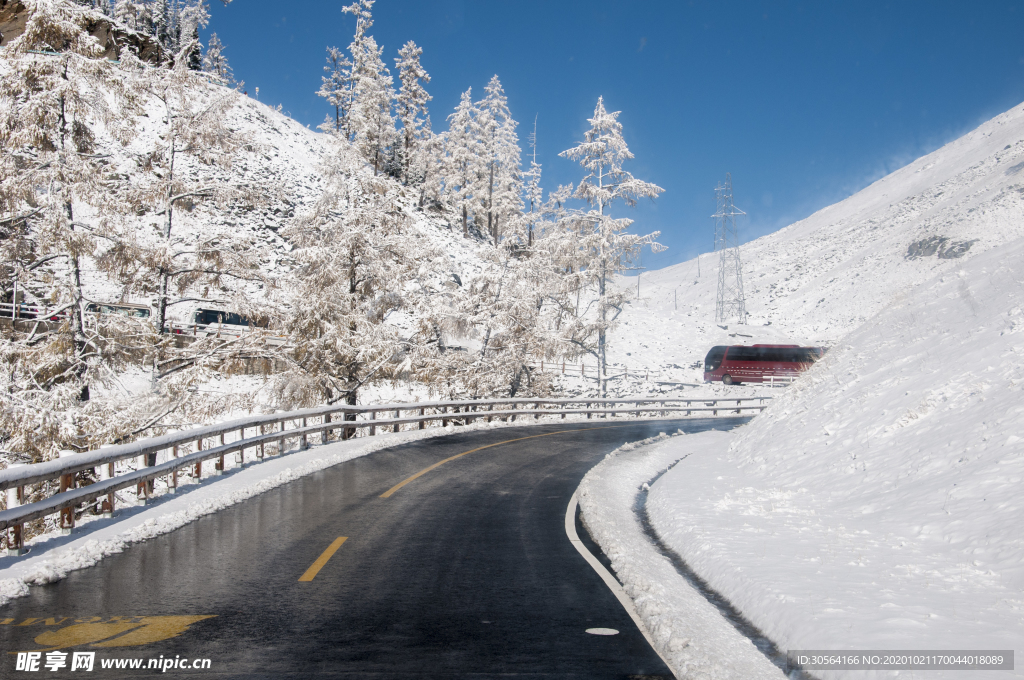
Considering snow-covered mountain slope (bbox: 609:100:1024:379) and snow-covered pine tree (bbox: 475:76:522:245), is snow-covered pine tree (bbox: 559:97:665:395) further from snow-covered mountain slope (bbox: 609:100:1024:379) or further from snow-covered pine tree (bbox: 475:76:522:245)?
snow-covered pine tree (bbox: 475:76:522:245)

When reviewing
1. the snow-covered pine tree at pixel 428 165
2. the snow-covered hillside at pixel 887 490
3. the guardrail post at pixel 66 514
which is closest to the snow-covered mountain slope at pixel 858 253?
the snow-covered hillside at pixel 887 490

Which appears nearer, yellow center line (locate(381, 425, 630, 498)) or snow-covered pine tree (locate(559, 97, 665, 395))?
yellow center line (locate(381, 425, 630, 498))

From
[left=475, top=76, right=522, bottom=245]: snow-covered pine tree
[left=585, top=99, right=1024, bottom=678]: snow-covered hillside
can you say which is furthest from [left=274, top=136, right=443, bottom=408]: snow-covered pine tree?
[left=475, top=76, right=522, bottom=245]: snow-covered pine tree

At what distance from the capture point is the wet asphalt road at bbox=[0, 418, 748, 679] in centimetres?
434

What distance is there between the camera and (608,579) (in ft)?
21.3

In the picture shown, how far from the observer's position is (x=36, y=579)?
596cm

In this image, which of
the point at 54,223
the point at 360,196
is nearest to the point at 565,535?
the point at 54,223

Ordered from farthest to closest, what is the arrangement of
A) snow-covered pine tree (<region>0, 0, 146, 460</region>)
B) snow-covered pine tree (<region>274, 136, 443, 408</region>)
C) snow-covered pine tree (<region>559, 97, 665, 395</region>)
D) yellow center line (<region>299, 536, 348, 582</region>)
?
1. snow-covered pine tree (<region>559, 97, 665, 395</region>)
2. snow-covered pine tree (<region>274, 136, 443, 408</region>)
3. snow-covered pine tree (<region>0, 0, 146, 460</region>)
4. yellow center line (<region>299, 536, 348, 582</region>)

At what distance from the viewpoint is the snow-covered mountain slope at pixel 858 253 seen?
2576 inches

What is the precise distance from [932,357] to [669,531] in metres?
5.49

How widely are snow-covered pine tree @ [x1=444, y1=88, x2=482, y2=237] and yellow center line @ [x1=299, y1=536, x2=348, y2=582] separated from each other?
67.5m

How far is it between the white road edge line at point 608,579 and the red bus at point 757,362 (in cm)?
3794

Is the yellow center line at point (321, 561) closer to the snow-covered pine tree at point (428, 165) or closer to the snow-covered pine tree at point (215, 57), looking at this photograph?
the snow-covered pine tree at point (428, 165)

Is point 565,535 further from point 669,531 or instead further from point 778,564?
point 778,564
